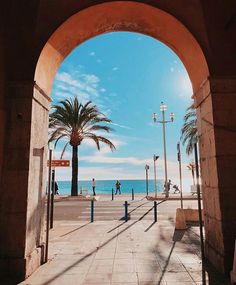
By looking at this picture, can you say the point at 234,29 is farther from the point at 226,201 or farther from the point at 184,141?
the point at 184,141

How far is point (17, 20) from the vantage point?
20.5ft

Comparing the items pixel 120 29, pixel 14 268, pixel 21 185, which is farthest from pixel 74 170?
pixel 14 268

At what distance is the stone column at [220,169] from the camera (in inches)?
218

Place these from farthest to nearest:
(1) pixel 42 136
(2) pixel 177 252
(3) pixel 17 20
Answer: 1. (2) pixel 177 252
2. (1) pixel 42 136
3. (3) pixel 17 20

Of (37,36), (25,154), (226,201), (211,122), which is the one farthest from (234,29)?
(25,154)

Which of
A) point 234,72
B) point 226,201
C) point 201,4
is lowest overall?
point 226,201

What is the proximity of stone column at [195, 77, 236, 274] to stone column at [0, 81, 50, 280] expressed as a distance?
411cm

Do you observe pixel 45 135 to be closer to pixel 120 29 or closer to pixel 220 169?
pixel 120 29

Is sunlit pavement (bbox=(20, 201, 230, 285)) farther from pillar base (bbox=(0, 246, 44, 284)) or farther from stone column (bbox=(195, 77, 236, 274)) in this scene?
stone column (bbox=(195, 77, 236, 274))

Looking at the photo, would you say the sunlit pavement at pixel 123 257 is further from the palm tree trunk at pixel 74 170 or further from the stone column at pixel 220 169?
the palm tree trunk at pixel 74 170

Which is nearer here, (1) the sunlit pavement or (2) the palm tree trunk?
(1) the sunlit pavement

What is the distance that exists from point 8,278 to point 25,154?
8.41 ft

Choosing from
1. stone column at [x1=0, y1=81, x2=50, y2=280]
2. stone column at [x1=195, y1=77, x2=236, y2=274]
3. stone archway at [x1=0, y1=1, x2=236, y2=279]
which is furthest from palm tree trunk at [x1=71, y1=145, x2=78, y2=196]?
stone column at [x1=195, y1=77, x2=236, y2=274]

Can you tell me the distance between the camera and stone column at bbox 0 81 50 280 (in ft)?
17.9
